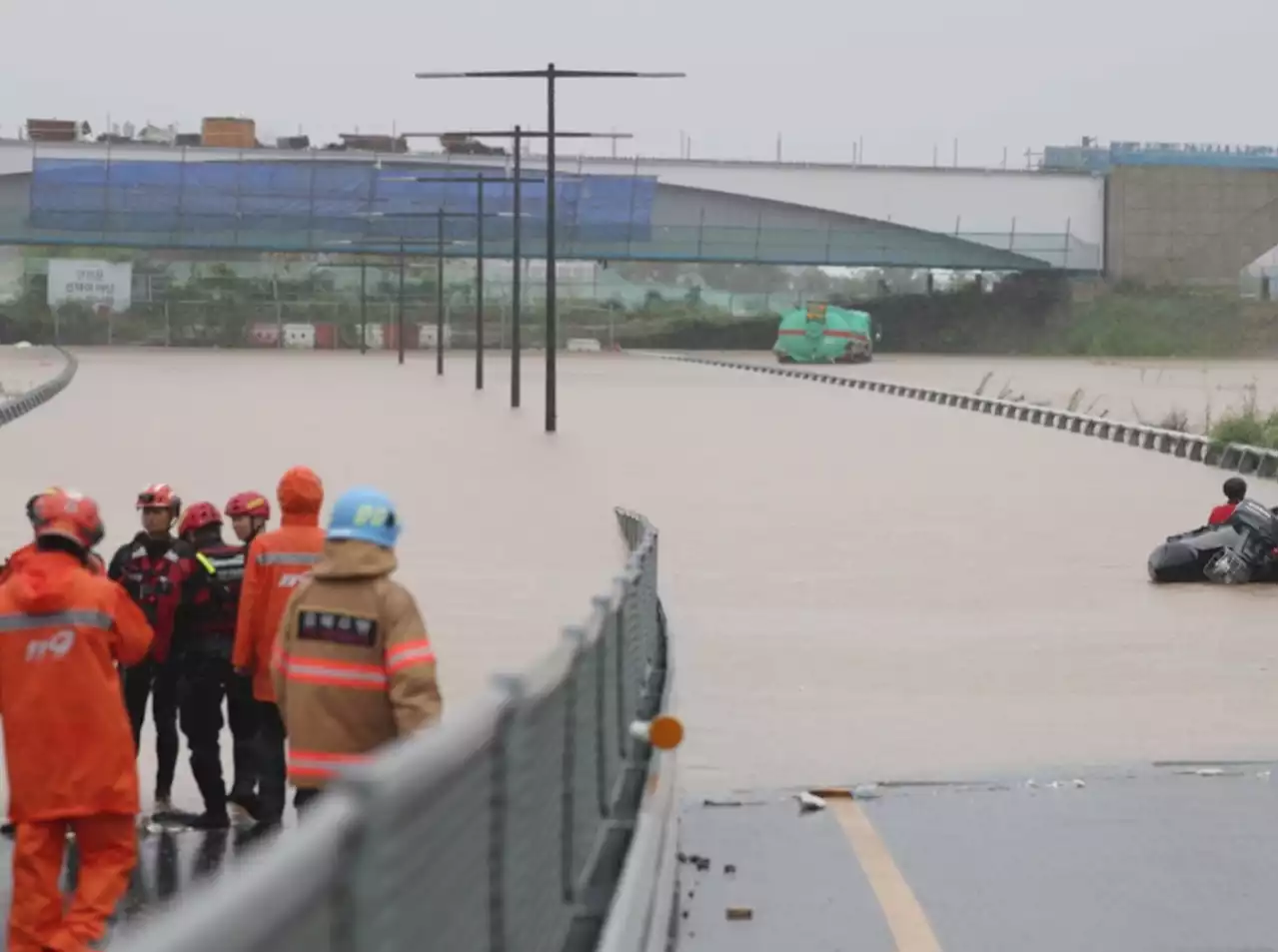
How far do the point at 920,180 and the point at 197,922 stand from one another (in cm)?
12183

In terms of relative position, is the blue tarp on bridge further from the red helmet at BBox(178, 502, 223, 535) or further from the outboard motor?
the red helmet at BBox(178, 502, 223, 535)

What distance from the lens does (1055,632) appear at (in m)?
20.6

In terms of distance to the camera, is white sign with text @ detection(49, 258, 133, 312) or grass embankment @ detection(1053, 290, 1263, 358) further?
white sign with text @ detection(49, 258, 133, 312)

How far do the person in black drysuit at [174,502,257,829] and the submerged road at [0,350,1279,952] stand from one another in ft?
4.73

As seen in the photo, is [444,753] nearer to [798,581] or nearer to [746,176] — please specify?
[798,581]

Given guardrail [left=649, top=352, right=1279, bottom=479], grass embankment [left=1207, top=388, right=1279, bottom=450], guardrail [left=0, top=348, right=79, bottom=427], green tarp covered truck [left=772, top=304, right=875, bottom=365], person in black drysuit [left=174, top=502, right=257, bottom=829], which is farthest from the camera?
green tarp covered truck [left=772, top=304, right=875, bottom=365]

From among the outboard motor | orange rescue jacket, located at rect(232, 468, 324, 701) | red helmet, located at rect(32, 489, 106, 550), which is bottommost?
the outboard motor

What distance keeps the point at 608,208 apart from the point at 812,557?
3765 inches

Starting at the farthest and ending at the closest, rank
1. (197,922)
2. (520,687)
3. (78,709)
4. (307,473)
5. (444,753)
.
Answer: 1. (307,473)
2. (78,709)
3. (520,687)
4. (444,753)
5. (197,922)

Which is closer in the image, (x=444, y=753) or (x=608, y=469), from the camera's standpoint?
(x=444, y=753)

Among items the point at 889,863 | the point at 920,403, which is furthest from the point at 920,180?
the point at 889,863

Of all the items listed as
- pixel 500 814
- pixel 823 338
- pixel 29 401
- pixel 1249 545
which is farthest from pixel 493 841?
pixel 823 338

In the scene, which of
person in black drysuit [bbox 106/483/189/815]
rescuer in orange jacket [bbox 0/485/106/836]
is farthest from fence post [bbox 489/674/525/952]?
person in black drysuit [bbox 106/483/189/815]

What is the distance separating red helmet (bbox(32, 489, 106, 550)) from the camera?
834 centimetres
